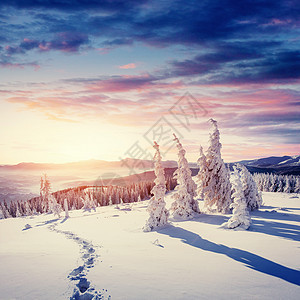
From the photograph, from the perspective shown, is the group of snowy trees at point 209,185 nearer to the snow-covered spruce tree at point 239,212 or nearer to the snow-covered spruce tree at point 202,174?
the snow-covered spruce tree at point 202,174

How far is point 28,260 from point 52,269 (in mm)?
2015

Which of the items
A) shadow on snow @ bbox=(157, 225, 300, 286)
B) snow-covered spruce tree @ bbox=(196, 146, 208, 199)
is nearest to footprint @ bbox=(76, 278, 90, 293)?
shadow on snow @ bbox=(157, 225, 300, 286)

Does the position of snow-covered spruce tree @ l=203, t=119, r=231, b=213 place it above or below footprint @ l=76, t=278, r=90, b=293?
above

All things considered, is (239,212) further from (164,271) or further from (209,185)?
(164,271)

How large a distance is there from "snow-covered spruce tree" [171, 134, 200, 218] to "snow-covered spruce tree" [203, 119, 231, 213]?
2097 millimetres

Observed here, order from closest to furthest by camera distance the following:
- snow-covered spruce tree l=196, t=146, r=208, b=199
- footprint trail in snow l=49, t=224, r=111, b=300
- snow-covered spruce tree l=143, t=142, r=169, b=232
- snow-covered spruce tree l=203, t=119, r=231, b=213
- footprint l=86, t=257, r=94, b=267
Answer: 1. footprint trail in snow l=49, t=224, r=111, b=300
2. footprint l=86, t=257, r=94, b=267
3. snow-covered spruce tree l=143, t=142, r=169, b=232
4. snow-covered spruce tree l=203, t=119, r=231, b=213
5. snow-covered spruce tree l=196, t=146, r=208, b=199

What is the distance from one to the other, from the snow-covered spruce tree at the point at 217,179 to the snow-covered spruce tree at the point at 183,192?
2.10 meters

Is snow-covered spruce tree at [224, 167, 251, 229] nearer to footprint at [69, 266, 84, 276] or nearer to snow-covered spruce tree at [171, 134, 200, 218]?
snow-covered spruce tree at [171, 134, 200, 218]

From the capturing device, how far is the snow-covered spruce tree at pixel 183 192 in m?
27.8

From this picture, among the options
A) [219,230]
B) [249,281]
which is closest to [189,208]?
[219,230]

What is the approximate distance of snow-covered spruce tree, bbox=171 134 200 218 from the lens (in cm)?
2780

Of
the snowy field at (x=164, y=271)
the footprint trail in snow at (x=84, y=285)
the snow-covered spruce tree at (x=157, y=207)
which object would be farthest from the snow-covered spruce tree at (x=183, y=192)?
the footprint trail in snow at (x=84, y=285)

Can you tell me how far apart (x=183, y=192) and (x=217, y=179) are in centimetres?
521

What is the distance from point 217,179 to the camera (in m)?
29.6
